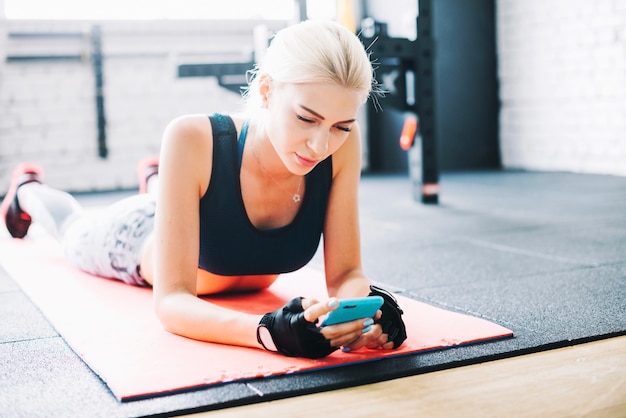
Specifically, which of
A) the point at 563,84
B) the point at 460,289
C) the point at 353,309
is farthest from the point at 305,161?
the point at 563,84

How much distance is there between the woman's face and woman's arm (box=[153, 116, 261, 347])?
0.24 meters

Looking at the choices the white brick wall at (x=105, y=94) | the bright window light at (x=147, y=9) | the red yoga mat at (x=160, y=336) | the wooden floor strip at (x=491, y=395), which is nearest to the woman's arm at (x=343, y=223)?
the red yoga mat at (x=160, y=336)

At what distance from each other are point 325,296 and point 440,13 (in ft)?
15.6

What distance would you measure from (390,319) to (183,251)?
44cm

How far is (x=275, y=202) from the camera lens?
162 centimetres

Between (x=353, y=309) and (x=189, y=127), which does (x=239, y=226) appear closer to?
(x=189, y=127)

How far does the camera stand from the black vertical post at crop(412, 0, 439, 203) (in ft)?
13.2

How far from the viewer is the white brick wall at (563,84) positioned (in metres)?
5.19

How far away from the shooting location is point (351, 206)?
1628mm

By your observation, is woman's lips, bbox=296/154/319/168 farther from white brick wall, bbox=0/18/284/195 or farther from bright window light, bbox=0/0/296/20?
white brick wall, bbox=0/18/284/195

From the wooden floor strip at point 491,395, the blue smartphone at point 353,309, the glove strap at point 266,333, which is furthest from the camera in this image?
the glove strap at point 266,333

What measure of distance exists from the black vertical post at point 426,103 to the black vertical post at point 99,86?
270 centimetres

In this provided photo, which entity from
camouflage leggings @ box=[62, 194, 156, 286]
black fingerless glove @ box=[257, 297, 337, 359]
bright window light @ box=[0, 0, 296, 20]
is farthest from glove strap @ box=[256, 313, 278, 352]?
bright window light @ box=[0, 0, 296, 20]

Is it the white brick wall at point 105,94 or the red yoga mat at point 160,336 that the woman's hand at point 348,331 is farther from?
the white brick wall at point 105,94
